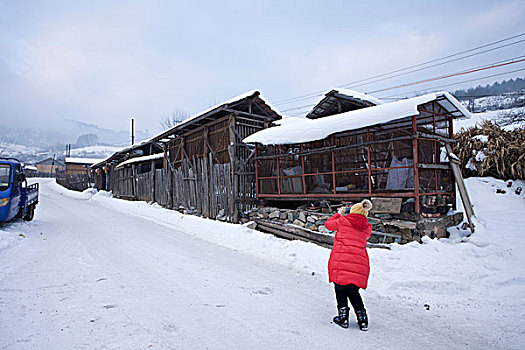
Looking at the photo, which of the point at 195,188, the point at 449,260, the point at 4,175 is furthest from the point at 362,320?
the point at 4,175

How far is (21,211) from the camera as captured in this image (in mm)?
10141

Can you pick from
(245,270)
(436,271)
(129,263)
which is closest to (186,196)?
(129,263)

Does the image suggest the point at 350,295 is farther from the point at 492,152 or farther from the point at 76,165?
the point at 76,165

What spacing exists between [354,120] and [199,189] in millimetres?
7951

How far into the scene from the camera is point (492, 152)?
35.2 ft

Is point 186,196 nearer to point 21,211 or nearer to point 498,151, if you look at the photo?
point 21,211

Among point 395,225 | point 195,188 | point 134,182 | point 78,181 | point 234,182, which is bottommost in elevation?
point 395,225

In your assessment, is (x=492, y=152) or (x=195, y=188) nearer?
(x=492, y=152)

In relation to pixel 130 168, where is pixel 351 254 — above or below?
below

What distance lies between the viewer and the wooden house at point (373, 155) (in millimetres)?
7117

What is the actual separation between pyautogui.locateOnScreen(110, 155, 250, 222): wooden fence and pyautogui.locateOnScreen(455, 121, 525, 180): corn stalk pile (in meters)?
9.00

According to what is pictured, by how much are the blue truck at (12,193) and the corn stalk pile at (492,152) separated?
1670cm

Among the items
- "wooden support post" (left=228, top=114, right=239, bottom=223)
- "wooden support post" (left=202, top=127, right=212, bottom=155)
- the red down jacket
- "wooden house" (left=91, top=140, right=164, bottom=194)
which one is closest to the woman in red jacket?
the red down jacket

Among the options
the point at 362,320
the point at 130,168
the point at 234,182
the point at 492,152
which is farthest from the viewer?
the point at 130,168
